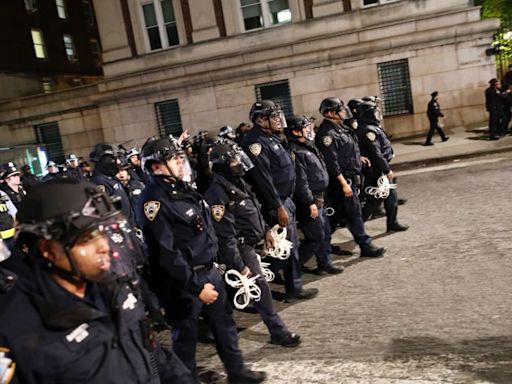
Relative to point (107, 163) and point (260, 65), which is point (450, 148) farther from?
point (107, 163)

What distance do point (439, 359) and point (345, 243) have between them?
381 cm

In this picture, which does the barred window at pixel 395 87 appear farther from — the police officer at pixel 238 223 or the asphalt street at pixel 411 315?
the police officer at pixel 238 223

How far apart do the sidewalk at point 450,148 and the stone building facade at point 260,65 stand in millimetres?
1174

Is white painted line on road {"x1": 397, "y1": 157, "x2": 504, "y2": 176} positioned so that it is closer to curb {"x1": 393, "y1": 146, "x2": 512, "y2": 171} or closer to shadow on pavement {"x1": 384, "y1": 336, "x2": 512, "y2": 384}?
curb {"x1": 393, "y1": 146, "x2": 512, "y2": 171}

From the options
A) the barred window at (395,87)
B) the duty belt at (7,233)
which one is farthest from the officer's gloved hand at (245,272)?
the barred window at (395,87)

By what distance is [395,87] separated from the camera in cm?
1809

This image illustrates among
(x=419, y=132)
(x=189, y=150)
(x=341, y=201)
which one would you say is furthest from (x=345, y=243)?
(x=419, y=132)

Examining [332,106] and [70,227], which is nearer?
[70,227]

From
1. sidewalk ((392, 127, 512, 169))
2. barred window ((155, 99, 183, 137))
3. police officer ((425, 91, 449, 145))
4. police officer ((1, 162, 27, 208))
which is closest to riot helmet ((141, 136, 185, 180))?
police officer ((1, 162, 27, 208))

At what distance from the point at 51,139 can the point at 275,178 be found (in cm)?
1936

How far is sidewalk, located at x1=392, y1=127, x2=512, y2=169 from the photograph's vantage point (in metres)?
13.6

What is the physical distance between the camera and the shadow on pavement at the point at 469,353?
3561 millimetres

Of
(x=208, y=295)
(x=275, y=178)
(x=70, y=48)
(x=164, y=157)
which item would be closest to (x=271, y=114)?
(x=275, y=178)

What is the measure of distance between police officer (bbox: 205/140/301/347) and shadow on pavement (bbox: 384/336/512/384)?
0.97 meters
